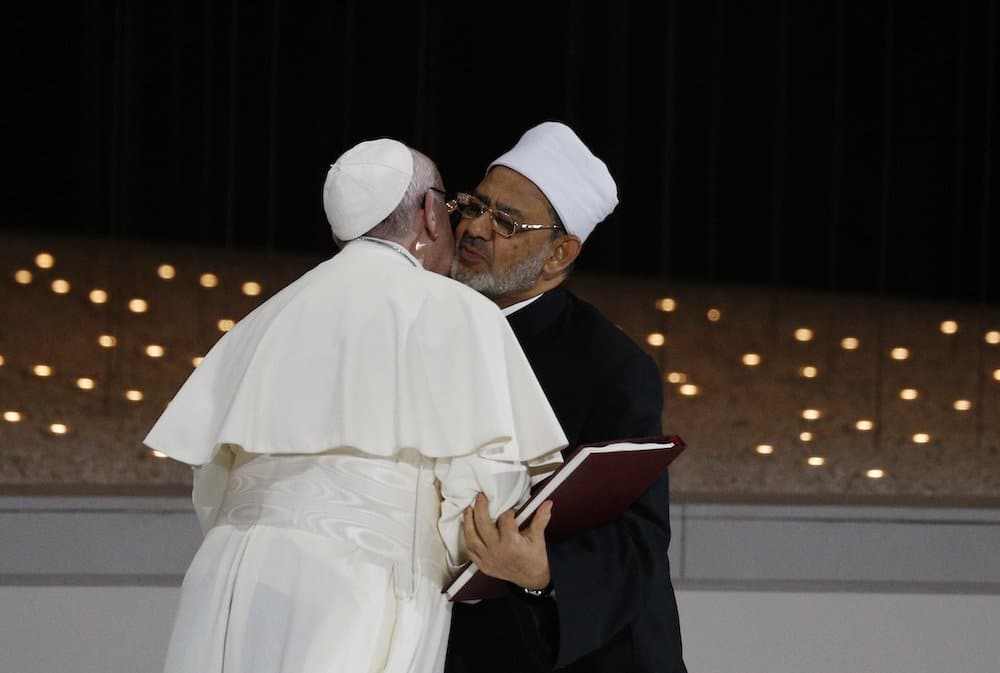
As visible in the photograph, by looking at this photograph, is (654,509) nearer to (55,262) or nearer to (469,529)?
(469,529)

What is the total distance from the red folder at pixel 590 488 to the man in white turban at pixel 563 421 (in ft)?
0.12

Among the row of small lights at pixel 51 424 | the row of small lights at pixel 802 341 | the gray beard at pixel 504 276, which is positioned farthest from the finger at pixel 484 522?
the row of small lights at pixel 802 341

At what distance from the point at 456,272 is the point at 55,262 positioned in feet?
16.8

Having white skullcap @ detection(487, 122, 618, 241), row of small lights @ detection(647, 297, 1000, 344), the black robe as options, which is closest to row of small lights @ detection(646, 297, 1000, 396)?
row of small lights @ detection(647, 297, 1000, 344)

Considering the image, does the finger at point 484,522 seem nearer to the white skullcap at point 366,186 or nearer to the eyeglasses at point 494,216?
the white skullcap at point 366,186

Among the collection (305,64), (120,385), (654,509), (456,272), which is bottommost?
(120,385)

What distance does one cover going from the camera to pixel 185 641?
71.4 inches

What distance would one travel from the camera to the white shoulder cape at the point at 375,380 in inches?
71.1

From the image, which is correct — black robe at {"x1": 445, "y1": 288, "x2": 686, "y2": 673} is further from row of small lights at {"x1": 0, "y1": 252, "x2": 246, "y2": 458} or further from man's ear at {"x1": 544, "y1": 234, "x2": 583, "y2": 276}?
row of small lights at {"x1": 0, "y1": 252, "x2": 246, "y2": 458}

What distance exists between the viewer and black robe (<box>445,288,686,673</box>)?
6.28ft

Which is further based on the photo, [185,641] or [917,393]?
[917,393]

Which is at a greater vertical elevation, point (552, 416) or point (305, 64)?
point (305, 64)

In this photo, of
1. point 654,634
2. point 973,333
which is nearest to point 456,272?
point 654,634

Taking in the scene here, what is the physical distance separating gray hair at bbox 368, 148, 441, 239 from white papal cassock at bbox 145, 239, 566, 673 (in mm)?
18
